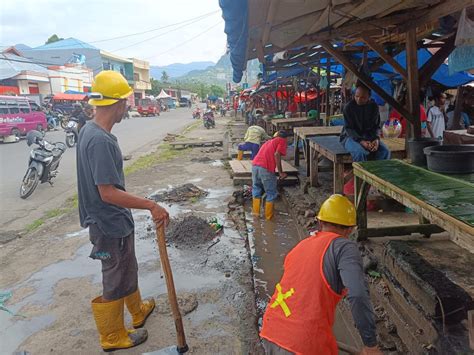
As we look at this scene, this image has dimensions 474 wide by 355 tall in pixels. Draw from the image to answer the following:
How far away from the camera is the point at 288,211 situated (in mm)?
6949

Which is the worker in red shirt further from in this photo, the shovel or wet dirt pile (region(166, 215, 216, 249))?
the shovel

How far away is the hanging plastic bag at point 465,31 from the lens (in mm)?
3881

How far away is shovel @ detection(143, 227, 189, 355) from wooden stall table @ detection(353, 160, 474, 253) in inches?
70.9

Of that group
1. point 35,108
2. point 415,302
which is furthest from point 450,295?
point 35,108

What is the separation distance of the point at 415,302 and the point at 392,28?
356 cm

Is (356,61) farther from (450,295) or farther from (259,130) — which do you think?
(450,295)

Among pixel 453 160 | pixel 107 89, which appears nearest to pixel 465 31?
pixel 453 160

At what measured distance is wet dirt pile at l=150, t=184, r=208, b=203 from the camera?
759cm

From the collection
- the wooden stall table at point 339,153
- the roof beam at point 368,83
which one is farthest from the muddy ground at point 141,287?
the roof beam at point 368,83

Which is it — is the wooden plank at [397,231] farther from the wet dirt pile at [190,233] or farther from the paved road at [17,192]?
the paved road at [17,192]

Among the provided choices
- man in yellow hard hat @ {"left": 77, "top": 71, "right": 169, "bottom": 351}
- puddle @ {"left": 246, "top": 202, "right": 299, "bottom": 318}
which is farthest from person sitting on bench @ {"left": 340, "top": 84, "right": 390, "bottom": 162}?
man in yellow hard hat @ {"left": 77, "top": 71, "right": 169, "bottom": 351}

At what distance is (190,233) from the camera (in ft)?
18.0

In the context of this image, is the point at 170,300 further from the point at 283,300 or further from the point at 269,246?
the point at 269,246

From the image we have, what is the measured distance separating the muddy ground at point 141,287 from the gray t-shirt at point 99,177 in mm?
1067
